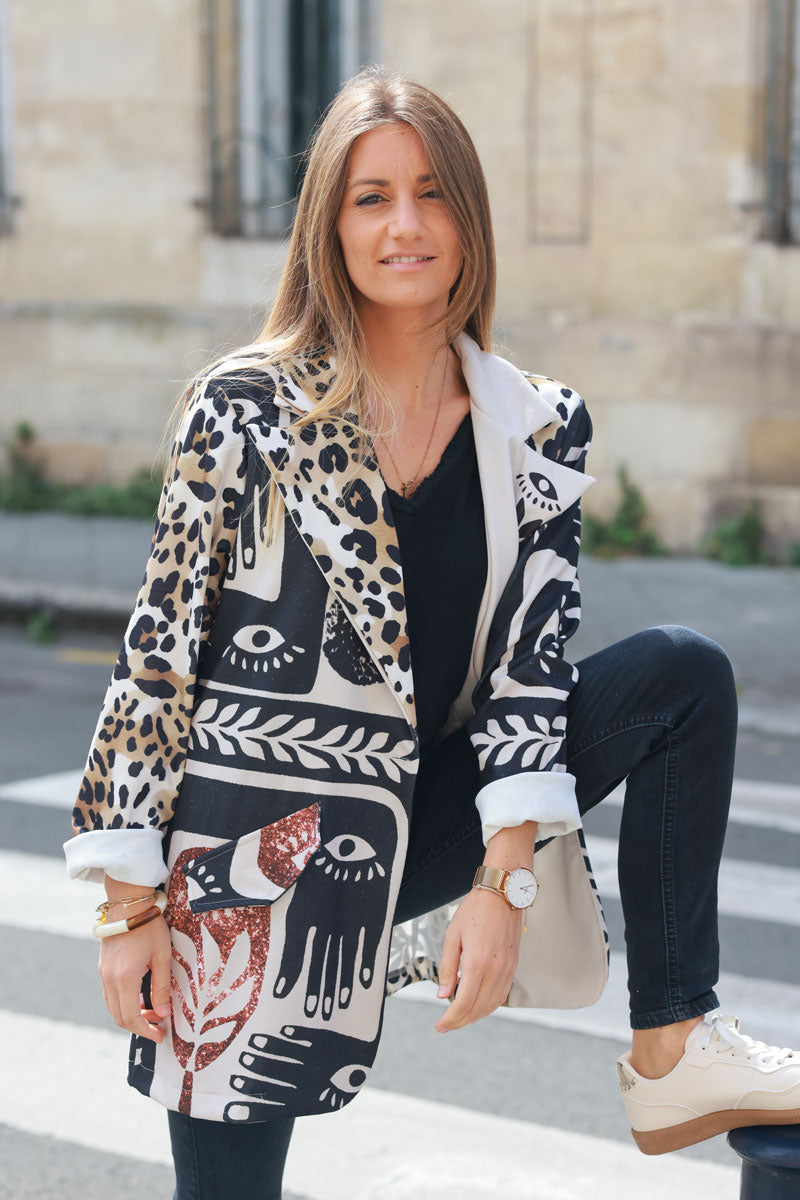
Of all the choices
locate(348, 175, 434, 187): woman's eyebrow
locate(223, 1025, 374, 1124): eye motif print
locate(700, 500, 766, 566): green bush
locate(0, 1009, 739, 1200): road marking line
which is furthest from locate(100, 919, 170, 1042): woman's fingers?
locate(700, 500, 766, 566): green bush

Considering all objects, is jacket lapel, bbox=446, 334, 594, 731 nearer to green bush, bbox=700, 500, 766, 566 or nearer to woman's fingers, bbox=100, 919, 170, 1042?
woman's fingers, bbox=100, 919, 170, 1042

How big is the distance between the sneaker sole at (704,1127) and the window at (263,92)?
941 centimetres

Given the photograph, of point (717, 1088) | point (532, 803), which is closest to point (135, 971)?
point (532, 803)

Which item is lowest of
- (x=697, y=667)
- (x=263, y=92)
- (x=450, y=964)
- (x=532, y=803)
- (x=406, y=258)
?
(x=450, y=964)

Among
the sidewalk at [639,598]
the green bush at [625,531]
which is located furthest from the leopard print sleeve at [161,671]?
the green bush at [625,531]

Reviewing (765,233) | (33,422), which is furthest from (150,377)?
(765,233)

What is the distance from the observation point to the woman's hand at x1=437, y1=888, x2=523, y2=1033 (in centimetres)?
214

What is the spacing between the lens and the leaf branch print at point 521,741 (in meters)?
2.17

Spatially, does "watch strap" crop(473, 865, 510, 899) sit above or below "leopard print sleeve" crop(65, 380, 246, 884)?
below

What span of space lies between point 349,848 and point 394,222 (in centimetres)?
90

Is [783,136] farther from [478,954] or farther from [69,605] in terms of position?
[478,954]

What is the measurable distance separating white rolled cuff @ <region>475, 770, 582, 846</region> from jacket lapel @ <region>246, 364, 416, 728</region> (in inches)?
6.1

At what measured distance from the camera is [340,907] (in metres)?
2.15

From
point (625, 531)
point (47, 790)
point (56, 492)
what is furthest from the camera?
point (56, 492)
